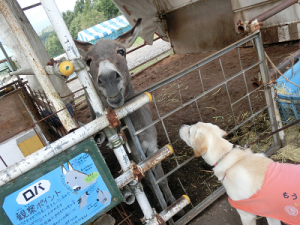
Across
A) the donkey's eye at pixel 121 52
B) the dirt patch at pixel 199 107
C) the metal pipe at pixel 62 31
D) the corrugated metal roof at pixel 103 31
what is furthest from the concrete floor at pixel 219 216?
the corrugated metal roof at pixel 103 31

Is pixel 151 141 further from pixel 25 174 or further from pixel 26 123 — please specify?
pixel 26 123

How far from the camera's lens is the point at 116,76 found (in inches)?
76.4

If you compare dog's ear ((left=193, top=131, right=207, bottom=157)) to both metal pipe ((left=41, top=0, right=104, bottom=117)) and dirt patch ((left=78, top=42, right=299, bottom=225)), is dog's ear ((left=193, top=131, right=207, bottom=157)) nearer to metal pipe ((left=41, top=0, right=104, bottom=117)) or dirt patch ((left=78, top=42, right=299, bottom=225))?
dirt patch ((left=78, top=42, right=299, bottom=225))

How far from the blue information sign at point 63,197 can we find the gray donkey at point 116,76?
0.59 m

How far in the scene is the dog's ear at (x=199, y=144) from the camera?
2.11 m

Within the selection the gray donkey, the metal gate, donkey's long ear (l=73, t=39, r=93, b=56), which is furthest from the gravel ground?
the gray donkey

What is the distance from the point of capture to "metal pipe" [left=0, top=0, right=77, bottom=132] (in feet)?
6.24

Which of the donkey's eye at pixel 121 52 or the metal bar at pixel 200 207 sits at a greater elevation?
the donkey's eye at pixel 121 52

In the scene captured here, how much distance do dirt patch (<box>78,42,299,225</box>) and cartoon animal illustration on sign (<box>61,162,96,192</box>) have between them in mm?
989

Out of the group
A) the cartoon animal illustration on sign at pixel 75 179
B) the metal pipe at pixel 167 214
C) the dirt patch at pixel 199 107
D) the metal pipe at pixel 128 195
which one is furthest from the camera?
the dirt patch at pixel 199 107

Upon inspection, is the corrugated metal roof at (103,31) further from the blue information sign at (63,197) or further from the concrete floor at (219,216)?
the blue information sign at (63,197)

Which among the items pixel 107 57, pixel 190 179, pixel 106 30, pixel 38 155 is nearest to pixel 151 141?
pixel 190 179

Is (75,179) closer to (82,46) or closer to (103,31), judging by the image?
(82,46)

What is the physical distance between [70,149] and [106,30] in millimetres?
28623
